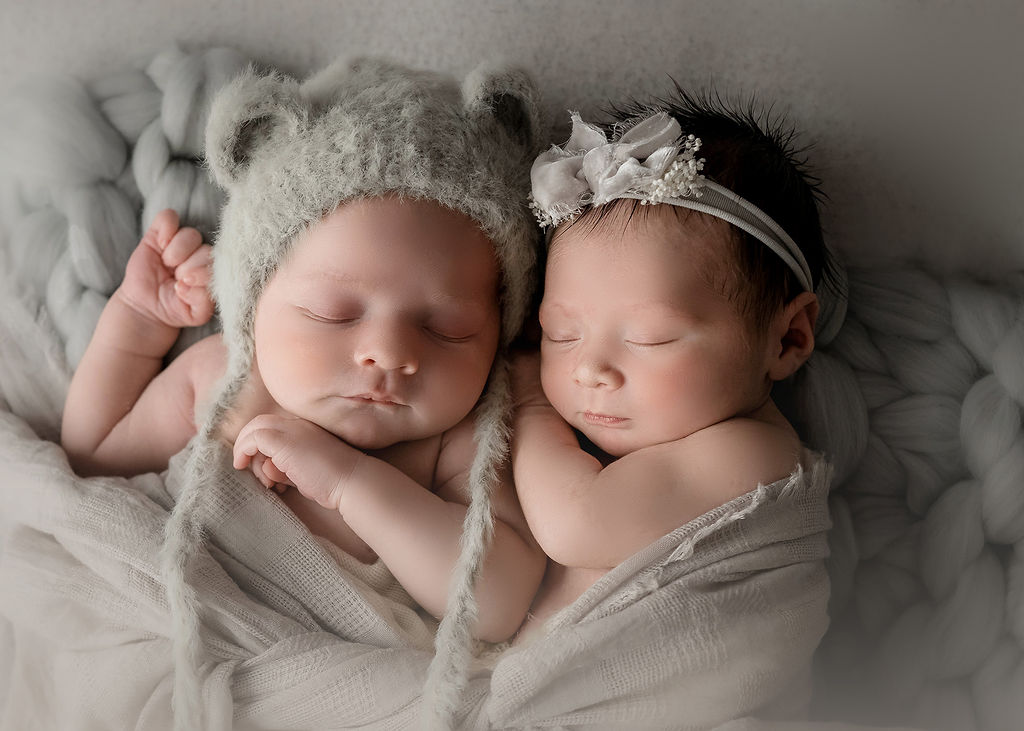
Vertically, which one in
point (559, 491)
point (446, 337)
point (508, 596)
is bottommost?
point (508, 596)

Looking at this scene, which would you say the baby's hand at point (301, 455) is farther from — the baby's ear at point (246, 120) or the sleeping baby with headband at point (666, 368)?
the baby's ear at point (246, 120)

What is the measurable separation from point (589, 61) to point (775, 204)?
41 cm

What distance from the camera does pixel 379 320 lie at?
1041 millimetres

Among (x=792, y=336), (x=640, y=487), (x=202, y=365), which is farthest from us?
(x=202, y=365)

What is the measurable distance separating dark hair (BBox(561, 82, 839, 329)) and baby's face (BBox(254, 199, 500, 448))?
0.18 metres

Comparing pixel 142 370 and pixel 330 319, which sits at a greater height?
pixel 330 319

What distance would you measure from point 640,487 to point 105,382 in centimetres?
74

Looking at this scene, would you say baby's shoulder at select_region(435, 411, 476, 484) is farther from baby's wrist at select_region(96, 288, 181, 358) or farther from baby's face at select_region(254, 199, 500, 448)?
baby's wrist at select_region(96, 288, 181, 358)

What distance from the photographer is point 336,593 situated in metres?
1.04

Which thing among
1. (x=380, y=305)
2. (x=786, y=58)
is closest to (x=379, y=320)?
(x=380, y=305)

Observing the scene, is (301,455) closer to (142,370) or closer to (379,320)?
(379,320)

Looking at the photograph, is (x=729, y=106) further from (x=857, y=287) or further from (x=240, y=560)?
(x=240, y=560)

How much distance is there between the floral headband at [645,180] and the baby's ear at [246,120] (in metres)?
0.31

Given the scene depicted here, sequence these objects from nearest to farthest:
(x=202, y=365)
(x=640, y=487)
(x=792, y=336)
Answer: (x=640, y=487)
(x=792, y=336)
(x=202, y=365)
